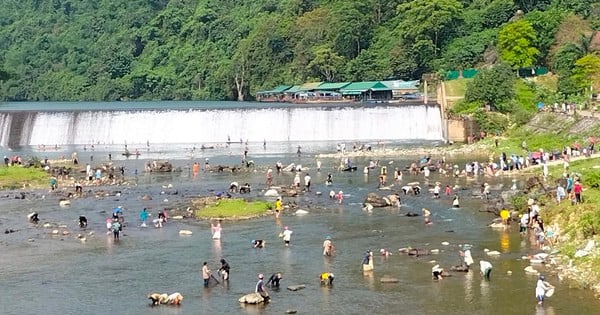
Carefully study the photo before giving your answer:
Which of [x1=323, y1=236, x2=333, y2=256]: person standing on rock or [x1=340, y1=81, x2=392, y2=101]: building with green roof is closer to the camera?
[x1=323, y1=236, x2=333, y2=256]: person standing on rock

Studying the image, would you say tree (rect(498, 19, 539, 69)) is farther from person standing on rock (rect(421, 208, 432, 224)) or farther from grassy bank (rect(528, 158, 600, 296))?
person standing on rock (rect(421, 208, 432, 224))

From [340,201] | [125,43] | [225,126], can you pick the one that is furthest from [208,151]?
[125,43]

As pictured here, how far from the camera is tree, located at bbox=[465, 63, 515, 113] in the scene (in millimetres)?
74250

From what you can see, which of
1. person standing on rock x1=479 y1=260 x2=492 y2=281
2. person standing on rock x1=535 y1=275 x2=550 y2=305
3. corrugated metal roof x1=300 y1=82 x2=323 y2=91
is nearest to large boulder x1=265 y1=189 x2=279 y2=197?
person standing on rock x1=479 y1=260 x2=492 y2=281

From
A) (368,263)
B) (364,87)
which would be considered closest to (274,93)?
(364,87)

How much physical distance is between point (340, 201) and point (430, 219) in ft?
23.4

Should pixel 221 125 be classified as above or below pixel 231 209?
above

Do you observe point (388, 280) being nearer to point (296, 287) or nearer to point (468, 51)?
point (296, 287)

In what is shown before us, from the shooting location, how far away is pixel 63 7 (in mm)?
177250

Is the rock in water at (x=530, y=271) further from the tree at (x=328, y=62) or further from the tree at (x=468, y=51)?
the tree at (x=328, y=62)

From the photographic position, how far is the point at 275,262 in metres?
32.2

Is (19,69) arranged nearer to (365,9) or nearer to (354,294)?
(365,9)

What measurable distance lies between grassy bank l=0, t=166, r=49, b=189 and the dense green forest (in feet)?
145

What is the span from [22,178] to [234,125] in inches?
1024
